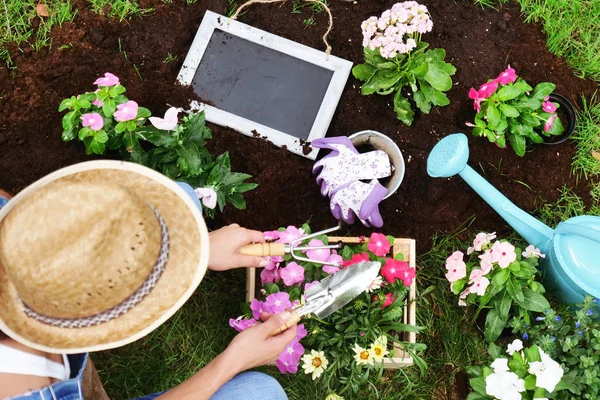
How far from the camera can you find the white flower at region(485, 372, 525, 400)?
176 centimetres

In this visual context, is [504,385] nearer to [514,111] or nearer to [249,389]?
[249,389]

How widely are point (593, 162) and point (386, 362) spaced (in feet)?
4.23

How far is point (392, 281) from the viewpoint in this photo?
1.97m

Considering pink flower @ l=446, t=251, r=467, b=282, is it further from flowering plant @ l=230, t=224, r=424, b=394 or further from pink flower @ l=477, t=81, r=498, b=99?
pink flower @ l=477, t=81, r=498, b=99

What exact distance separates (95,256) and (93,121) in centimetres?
90

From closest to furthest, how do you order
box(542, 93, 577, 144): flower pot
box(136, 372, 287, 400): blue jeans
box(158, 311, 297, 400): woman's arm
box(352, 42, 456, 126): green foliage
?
box(158, 311, 297, 400): woman's arm → box(136, 372, 287, 400): blue jeans → box(352, 42, 456, 126): green foliage → box(542, 93, 577, 144): flower pot

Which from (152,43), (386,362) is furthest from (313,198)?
(152,43)

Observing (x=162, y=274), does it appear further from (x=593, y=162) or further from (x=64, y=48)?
(x=593, y=162)

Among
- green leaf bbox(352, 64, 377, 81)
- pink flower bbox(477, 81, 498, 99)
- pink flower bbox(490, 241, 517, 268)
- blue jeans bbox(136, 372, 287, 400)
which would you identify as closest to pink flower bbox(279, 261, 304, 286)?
blue jeans bbox(136, 372, 287, 400)

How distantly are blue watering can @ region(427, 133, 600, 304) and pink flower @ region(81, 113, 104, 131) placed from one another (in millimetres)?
1246

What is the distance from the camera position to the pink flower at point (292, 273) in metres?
1.94

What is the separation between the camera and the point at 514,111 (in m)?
2.28

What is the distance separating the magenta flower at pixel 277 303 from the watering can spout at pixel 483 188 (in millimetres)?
794

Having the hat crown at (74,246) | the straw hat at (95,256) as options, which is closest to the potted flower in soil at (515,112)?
the straw hat at (95,256)
